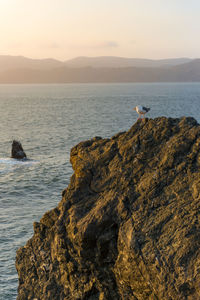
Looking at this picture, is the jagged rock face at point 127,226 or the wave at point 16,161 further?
the wave at point 16,161

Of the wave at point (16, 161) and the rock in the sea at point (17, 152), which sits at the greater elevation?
the rock in the sea at point (17, 152)

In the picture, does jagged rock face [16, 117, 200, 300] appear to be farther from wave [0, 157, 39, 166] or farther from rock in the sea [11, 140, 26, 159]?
rock in the sea [11, 140, 26, 159]

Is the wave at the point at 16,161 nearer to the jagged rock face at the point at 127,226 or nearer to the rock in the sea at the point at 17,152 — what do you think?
the rock in the sea at the point at 17,152

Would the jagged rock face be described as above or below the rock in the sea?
above

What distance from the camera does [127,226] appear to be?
11797 mm

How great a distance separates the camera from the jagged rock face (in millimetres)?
10727

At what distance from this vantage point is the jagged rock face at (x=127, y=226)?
10727mm

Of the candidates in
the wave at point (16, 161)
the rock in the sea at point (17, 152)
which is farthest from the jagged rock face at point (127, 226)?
the rock in the sea at point (17, 152)

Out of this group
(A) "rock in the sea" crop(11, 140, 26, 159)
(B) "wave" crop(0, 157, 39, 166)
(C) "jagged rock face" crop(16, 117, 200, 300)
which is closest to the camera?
(C) "jagged rock face" crop(16, 117, 200, 300)

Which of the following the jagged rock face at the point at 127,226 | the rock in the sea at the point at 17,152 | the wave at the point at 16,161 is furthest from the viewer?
the rock in the sea at the point at 17,152

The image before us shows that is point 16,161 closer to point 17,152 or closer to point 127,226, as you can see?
point 17,152

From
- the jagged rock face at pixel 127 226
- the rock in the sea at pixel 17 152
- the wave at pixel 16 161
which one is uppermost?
the jagged rock face at pixel 127 226

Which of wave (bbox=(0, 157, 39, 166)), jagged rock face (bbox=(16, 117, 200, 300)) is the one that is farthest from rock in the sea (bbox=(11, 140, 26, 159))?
jagged rock face (bbox=(16, 117, 200, 300))

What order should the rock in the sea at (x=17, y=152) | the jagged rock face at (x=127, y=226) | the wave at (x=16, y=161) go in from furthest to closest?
the rock in the sea at (x=17, y=152)
the wave at (x=16, y=161)
the jagged rock face at (x=127, y=226)
